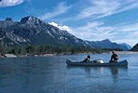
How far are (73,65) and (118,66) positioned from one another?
13.7 metres

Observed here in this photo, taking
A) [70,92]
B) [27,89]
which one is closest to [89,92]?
[70,92]

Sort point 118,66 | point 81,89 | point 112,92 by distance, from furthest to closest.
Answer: point 118,66 → point 81,89 → point 112,92

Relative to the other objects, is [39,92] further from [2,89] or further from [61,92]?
[2,89]

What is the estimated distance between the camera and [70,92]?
3412cm

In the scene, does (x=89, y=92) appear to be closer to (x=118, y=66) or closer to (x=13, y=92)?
(x=13, y=92)

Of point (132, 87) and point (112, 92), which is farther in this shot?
point (132, 87)

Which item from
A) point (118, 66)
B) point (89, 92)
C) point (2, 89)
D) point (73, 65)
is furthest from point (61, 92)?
point (73, 65)

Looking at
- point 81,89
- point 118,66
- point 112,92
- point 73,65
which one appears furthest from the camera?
point 73,65

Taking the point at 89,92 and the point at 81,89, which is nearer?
the point at 89,92

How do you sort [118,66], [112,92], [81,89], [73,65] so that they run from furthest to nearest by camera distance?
1. [73,65]
2. [118,66]
3. [81,89]
4. [112,92]

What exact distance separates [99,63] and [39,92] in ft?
148

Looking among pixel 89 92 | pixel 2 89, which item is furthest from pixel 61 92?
pixel 2 89

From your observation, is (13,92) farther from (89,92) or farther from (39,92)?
(89,92)

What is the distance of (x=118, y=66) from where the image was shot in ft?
247
